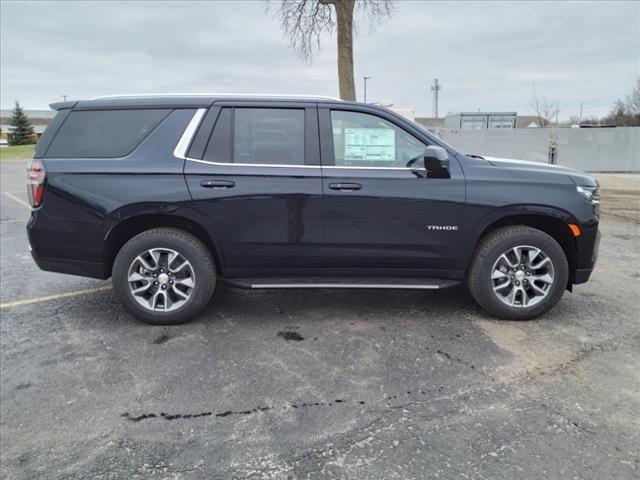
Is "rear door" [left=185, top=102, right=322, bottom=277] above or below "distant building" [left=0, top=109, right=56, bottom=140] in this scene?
below

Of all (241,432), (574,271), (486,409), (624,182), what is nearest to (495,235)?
(574,271)

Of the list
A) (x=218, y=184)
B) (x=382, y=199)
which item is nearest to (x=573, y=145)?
(x=382, y=199)

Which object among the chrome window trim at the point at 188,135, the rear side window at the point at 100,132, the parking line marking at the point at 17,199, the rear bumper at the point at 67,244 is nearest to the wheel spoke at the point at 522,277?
the chrome window trim at the point at 188,135

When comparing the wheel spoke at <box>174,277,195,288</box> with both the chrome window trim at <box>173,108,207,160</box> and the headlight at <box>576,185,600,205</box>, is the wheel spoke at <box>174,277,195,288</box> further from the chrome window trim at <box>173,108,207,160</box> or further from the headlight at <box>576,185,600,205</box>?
the headlight at <box>576,185,600,205</box>

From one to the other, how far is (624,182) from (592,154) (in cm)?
431

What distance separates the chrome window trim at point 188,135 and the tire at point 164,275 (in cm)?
64

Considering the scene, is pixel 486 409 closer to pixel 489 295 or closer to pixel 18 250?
pixel 489 295

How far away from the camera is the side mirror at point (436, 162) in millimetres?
3854

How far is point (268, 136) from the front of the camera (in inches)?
162

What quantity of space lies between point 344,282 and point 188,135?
5.86ft

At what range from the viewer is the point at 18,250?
6965 mm

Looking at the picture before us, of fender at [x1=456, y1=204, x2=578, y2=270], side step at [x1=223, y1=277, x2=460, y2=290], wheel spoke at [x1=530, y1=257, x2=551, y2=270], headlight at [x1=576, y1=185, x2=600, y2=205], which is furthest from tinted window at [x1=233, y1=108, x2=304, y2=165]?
headlight at [x1=576, y1=185, x2=600, y2=205]

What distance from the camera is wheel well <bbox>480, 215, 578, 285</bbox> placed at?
4.15m

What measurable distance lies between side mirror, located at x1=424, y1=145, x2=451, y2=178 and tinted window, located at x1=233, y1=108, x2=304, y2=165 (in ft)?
3.36
